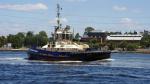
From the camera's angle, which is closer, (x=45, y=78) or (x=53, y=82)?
(x=53, y=82)

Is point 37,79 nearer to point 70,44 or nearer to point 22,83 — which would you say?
point 22,83

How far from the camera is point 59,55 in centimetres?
12100

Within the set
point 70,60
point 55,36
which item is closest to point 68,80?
point 70,60

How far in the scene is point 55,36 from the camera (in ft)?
423

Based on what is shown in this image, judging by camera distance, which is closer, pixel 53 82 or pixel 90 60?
pixel 53 82

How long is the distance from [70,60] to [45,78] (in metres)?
54.2

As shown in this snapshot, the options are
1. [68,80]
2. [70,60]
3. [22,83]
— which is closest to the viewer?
[22,83]

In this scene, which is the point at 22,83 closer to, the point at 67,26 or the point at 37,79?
the point at 37,79

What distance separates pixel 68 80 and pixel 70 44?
6106 centimetres

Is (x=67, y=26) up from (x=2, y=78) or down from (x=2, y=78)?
up

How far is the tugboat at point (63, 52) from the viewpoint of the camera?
12056 centimetres

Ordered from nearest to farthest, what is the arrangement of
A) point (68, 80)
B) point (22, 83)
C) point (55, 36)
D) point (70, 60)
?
point (22, 83) → point (68, 80) → point (70, 60) → point (55, 36)

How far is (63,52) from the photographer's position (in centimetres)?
12044

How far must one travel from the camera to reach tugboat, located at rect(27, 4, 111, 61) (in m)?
121
